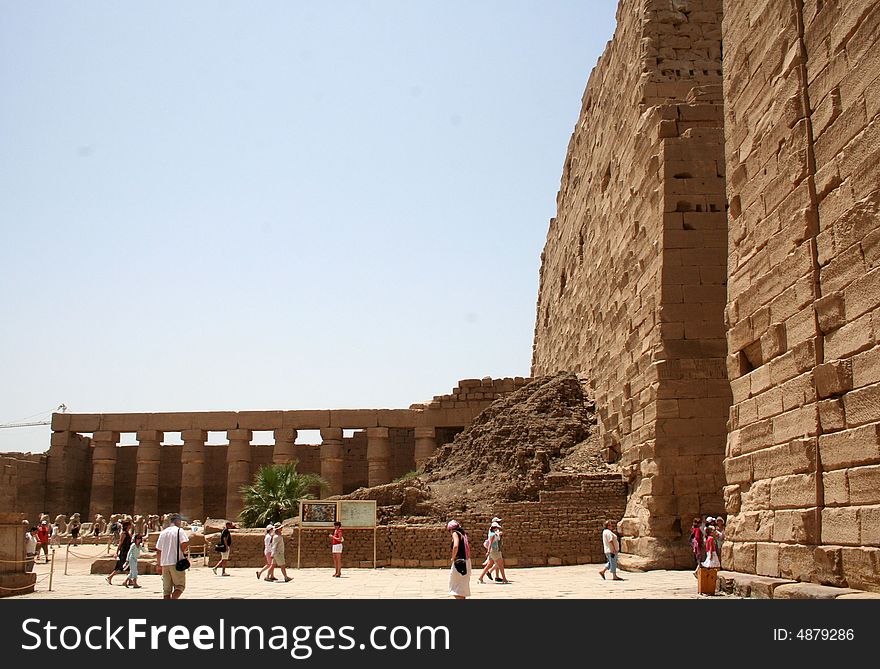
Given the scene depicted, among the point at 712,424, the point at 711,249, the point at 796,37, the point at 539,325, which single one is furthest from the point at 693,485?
the point at 539,325

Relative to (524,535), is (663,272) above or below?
above

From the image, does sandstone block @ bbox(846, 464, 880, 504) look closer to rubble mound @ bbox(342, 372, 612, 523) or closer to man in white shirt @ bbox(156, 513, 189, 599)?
man in white shirt @ bbox(156, 513, 189, 599)

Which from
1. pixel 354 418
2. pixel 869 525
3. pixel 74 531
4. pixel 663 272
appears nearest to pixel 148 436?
pixel 74 531

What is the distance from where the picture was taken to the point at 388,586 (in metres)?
13.2

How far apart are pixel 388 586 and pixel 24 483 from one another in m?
24.3

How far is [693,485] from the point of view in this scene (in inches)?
535

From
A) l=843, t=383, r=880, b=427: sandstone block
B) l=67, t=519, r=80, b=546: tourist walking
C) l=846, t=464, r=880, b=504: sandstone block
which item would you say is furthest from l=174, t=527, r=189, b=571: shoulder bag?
l=67, t=519, r=80, b=546: tourist walking

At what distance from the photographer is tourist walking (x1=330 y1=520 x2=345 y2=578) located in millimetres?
15961

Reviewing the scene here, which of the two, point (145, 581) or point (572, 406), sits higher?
point (572, 406)

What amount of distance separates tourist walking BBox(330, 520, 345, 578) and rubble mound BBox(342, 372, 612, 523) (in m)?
Result: 1.38

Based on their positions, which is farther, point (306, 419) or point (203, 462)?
point (203, 462)

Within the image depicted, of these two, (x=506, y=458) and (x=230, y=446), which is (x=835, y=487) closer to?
(x=506, y=458)
